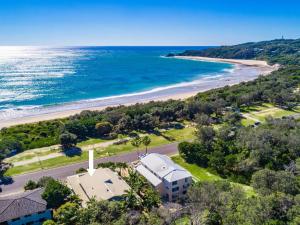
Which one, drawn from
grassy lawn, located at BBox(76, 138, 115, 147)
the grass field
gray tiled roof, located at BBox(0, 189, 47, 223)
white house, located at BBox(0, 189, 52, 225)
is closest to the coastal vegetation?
the grass field

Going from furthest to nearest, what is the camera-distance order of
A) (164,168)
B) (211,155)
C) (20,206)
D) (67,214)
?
(211,155) → (164,168) → (20,206) → (67,214)

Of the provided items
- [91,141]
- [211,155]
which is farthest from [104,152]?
[211,155]

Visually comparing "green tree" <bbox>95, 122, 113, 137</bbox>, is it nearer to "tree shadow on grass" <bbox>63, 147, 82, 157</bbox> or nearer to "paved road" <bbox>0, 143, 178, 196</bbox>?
"tree shadow on grass" <bbox>63, 147, 82, 157</bbox>

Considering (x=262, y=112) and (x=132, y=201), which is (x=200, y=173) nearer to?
(x=132, y=201)

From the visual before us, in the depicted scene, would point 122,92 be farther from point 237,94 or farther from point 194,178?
point 194,178

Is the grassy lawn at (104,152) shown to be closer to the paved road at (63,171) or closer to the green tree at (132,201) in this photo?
the paved road at (63,171)

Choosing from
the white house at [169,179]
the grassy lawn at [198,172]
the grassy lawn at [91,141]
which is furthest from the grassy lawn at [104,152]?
the white house at [169,179]

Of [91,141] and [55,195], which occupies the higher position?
[55,195]
